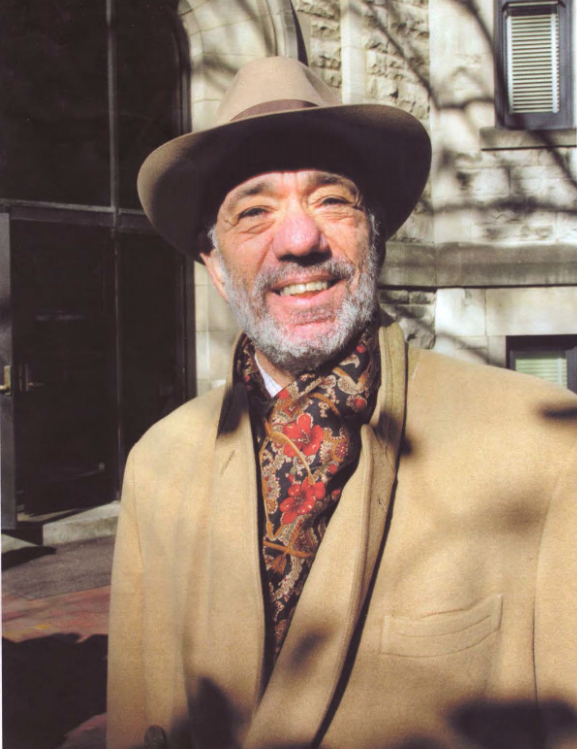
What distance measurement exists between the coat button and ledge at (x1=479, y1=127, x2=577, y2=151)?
6.91 m

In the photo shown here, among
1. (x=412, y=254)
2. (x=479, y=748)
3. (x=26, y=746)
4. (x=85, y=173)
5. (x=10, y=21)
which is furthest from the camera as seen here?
(x=412, y=254)

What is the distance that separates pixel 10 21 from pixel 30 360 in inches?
110

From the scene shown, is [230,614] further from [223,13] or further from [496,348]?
[496,348]

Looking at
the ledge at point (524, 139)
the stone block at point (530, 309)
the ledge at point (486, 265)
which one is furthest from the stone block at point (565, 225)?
the ledge at point (524, 139)

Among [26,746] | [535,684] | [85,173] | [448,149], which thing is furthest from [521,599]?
[448,149]

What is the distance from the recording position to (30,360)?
6957 millimetres

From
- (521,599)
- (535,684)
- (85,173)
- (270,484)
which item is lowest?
(535,684)

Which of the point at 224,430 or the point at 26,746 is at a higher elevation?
the point at 224,430

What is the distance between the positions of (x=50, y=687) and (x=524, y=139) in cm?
637

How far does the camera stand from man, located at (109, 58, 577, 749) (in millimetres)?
1497

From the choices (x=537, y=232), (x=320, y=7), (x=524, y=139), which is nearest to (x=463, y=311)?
(x=537, y=232)

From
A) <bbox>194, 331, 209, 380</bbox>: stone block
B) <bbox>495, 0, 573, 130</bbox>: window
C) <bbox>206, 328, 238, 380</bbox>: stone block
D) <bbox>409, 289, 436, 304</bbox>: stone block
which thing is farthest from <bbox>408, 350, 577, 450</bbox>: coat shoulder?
<bbox>495, 0, 573, 130</bbox>: window

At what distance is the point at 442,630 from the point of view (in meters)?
1.48

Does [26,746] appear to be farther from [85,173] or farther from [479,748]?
[85,173]
